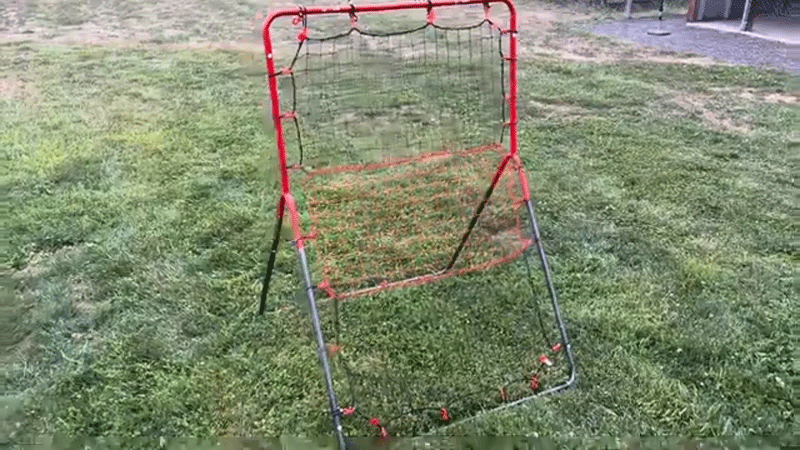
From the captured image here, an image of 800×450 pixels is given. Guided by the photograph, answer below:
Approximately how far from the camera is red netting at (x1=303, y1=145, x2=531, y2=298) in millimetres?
3256

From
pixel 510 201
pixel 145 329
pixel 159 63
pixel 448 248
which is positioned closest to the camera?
pixel 145 329

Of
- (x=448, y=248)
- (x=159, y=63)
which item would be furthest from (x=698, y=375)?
(x=159, y=63)

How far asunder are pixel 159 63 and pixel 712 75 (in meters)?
5.23

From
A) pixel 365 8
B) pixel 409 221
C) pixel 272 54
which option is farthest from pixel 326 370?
pixel 409 221

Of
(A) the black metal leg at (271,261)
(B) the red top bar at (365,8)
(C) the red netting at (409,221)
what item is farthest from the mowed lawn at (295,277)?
(B) the red top bar at (365,8)

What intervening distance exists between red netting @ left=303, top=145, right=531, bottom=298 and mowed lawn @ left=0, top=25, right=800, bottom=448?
0.18 meters

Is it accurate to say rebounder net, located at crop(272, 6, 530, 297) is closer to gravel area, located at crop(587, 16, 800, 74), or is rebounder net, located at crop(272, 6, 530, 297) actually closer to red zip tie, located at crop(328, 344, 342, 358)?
red zip tie, located at crop(328, 344, 342, 358)

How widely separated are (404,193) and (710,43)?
528 cm

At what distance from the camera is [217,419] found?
94.5 inches

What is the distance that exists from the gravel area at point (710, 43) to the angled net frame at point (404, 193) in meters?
3.79

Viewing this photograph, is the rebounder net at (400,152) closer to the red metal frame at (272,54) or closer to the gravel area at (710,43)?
the red metal frame at (272,54)

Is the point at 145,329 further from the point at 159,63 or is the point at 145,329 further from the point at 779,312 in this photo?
the point at 159,63

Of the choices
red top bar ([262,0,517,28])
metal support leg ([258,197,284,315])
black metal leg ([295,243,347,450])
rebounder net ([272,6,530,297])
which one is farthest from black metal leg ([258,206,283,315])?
red top bar ([262,0,517,28])

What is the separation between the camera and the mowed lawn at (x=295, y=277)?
8.02 ft
